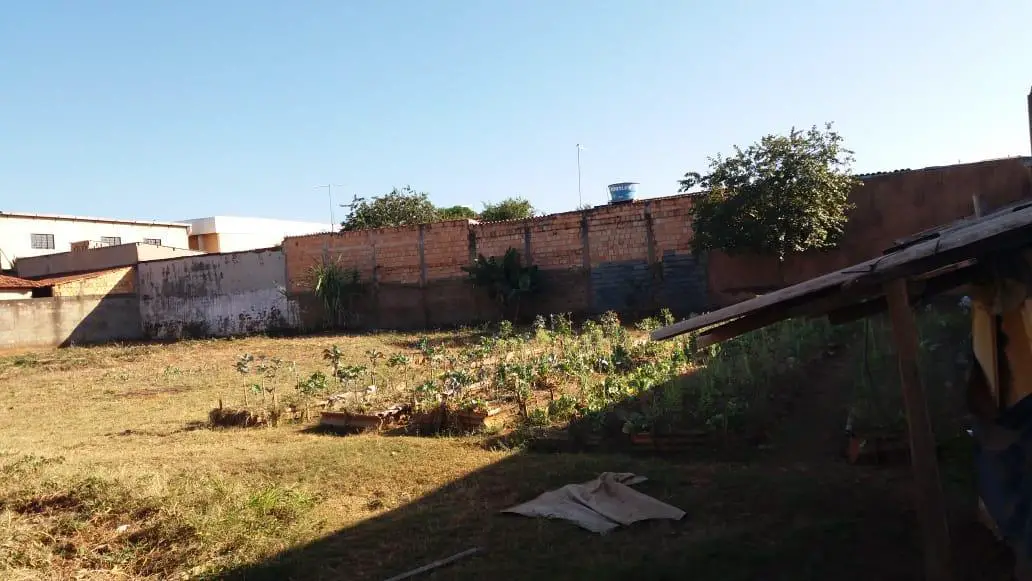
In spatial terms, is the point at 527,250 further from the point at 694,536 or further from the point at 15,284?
the point at 15,284

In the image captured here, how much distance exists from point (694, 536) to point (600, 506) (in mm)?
731

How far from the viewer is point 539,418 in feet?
24.5

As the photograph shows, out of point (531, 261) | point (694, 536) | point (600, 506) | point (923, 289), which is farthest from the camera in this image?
point (531, 261)

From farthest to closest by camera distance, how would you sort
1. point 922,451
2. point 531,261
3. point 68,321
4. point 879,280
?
point 68,321, point 531,261, point 922,451, point 879,280

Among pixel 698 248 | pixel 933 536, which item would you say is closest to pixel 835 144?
pixel 698 248

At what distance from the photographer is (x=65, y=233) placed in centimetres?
3331

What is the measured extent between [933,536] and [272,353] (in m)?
14.9

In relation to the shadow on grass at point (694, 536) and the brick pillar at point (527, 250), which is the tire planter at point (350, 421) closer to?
the shadow on grass at point (694, 536)

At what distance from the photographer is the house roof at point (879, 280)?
2967 mm

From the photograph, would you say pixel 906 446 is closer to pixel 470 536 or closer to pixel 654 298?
pixel 470 536

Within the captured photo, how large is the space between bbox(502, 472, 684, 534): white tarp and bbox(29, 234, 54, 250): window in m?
34.1

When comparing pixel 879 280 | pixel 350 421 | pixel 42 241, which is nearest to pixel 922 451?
pixel 879 280

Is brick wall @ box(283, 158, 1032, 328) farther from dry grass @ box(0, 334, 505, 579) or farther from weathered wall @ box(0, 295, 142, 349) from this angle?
dry grass @ box(0, 334, 505, 579)

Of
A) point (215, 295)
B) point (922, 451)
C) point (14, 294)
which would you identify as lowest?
point (922, 451)
